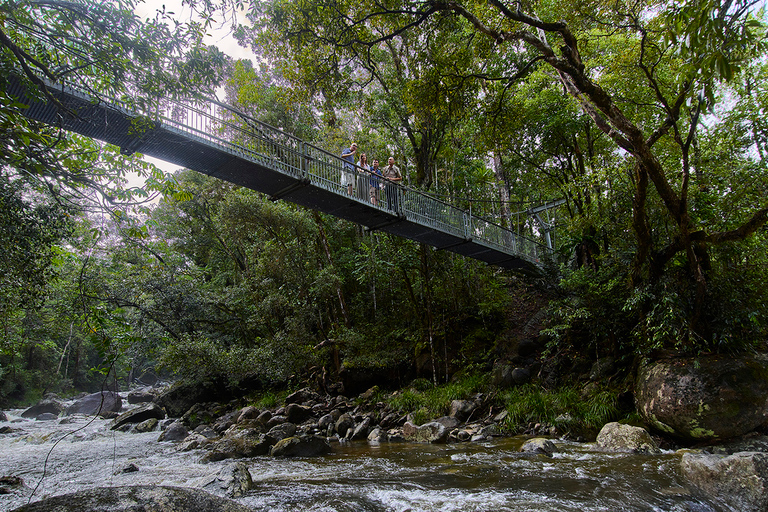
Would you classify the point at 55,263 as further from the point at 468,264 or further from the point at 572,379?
the point at 468,264

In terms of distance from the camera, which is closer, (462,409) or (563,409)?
(563,409)

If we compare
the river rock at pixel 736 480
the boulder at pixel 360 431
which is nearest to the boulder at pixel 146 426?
the boulder at pixel 360 431

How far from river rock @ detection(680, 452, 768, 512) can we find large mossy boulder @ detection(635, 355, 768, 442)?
1576mm

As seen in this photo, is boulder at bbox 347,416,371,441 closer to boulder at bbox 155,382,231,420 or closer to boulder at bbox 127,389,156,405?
boulder at bbox 155,382,231,420

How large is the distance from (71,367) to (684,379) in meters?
31.1

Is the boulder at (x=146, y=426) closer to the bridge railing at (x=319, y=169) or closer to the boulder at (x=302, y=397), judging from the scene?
the boulder at (x=302, y=397)

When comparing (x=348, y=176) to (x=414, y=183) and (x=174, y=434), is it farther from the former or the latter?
(x=174, y=434)

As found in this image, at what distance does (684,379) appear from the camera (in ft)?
17.8

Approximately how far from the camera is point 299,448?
259 inches

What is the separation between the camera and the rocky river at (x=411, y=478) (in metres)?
3.65

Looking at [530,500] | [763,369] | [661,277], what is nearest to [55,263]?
[530,500]

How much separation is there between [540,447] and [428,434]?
217cm

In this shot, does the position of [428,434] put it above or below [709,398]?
below

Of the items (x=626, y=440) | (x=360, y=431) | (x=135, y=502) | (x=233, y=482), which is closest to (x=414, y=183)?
(x=360, y=431)
